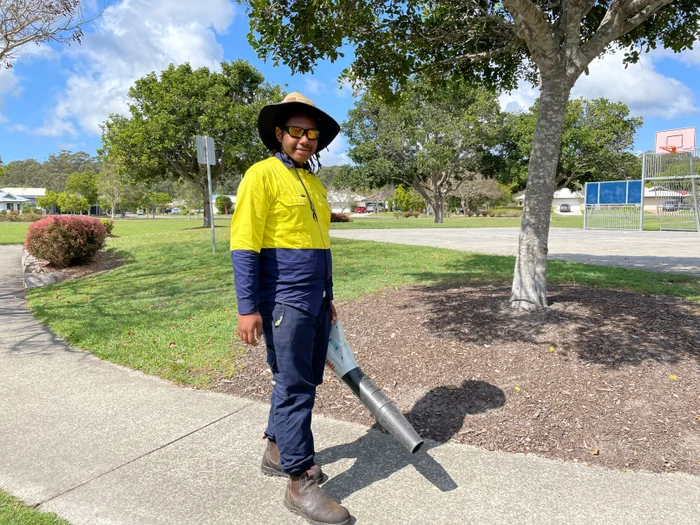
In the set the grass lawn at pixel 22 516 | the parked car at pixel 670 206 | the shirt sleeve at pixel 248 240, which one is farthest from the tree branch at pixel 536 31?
the parked car at pixel 670 206

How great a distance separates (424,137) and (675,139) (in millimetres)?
13391

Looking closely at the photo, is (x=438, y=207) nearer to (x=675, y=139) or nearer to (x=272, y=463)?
(x=675, y=139)

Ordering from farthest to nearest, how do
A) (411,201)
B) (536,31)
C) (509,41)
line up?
(411,201)
(509,41)
(536,31)

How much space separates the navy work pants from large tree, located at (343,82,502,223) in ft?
92.4

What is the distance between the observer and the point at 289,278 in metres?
2.37

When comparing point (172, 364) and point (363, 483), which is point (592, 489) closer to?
point (363, 483)

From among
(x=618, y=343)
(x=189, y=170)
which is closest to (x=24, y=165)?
(x=189, y=170)

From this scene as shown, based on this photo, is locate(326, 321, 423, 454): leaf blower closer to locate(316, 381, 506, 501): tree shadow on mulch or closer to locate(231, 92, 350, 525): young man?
locate(231, 92, 350, 525): young man

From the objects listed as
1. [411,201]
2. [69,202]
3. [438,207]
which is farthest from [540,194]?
[69,202]

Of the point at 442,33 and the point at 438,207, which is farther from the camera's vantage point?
the point at 438,207

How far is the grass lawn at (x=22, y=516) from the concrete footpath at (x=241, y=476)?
0.06m

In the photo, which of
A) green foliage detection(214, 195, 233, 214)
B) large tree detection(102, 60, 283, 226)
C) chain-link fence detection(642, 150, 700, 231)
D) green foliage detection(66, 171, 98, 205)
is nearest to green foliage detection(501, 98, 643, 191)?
chain-link fence detection(642, 150, 700, 231)

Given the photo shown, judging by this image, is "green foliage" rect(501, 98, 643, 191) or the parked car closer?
the parked car

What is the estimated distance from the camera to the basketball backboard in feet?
75.3
